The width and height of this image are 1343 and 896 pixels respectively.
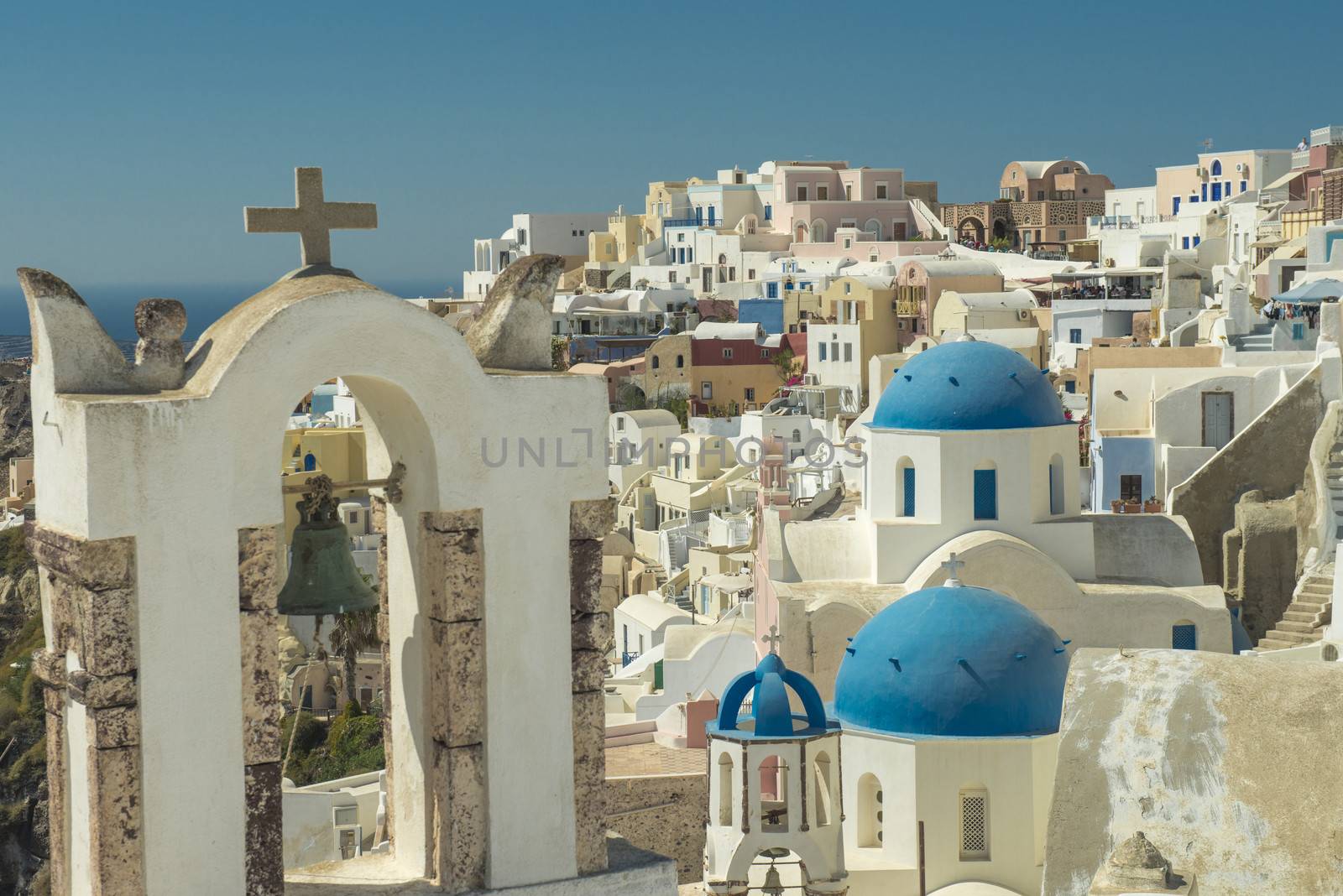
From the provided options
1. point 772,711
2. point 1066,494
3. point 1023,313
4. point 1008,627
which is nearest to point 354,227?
point 772,711

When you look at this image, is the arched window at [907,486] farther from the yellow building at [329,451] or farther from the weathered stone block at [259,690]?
the weathered stone block at [259,690]

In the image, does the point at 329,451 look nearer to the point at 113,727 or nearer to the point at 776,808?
the point at 776,808

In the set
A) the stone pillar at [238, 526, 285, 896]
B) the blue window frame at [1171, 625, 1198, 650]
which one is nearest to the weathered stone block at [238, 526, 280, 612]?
the stone pillar at [238, 526, 285, 896]

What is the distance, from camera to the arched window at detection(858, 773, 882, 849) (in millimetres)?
15453

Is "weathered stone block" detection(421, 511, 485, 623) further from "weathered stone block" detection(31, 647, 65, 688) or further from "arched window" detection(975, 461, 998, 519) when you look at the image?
"arched window" detection(975, 461, 998, 519)

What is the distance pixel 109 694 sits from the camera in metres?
6.38

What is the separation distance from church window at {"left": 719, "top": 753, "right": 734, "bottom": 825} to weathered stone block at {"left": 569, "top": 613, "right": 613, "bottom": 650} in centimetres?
681

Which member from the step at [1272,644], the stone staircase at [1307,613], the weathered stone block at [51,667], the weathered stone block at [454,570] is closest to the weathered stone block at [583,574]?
the weathered stone block at [454,570]

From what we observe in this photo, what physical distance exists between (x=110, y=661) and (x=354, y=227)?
1916 mm

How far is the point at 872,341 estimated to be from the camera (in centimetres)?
5122

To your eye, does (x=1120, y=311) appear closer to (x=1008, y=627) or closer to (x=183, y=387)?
(x=1008, y=627)

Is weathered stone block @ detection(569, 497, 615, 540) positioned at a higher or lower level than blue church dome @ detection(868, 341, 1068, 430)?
lower

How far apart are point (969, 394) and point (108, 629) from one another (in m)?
14.3

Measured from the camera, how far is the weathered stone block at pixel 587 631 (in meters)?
7.32
